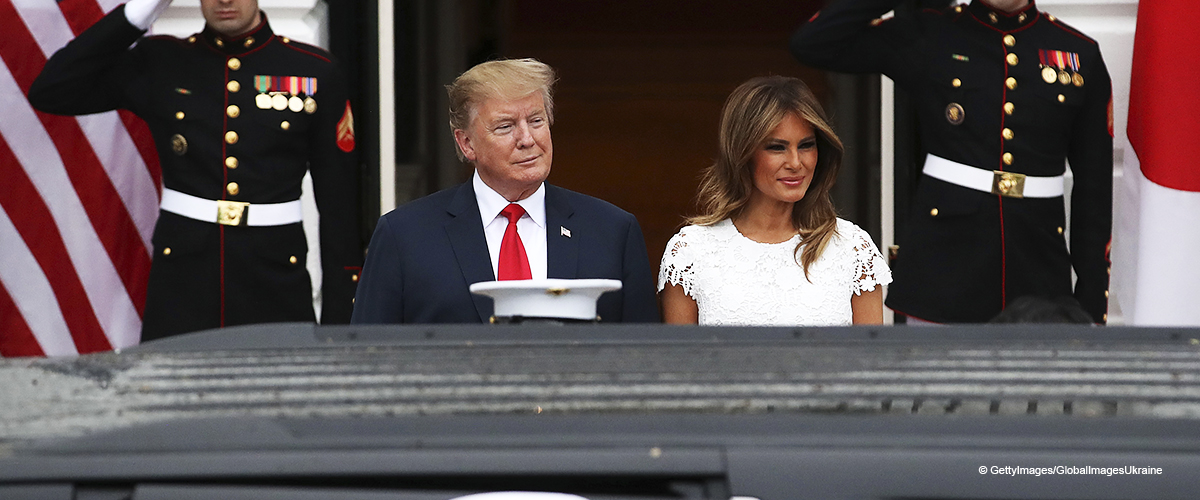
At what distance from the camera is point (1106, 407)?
1.13 meters

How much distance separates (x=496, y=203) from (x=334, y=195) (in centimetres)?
117

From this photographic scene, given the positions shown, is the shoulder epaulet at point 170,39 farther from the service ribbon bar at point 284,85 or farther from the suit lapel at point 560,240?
the suit lapel at point 560,240

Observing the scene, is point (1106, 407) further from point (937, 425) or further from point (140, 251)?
point (140, 251)

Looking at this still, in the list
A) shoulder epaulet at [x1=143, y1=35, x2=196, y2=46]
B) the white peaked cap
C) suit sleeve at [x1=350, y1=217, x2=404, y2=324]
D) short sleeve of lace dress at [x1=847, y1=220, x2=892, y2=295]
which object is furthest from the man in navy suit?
shoulder epaulet at [x1=143, y1=35, x2=196, y2=46]

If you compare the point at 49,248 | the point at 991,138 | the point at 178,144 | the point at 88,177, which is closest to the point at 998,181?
the point at 991,138

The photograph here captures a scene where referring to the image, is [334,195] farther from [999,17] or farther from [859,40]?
[999,17]

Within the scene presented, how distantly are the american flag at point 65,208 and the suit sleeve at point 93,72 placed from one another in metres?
0.31

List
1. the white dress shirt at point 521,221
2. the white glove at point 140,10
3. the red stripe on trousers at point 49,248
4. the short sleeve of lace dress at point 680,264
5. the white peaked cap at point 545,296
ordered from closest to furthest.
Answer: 1. the white peaked cap at point 545,296
2. the white dress shirt at point 521,221
3. the short sleeve of lace dress at point 680,264
4. the white glove at point 140,10
5. the red stripe on trousers at point 49,248

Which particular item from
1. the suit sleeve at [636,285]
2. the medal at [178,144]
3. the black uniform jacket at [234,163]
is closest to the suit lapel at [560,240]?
the suit sleeve at [636,285]

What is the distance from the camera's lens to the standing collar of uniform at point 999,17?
3.76 m

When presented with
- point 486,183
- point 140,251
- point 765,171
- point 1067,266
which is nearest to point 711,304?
point 765,171

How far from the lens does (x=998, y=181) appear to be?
374 centimetres

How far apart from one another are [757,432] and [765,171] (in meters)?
1.90

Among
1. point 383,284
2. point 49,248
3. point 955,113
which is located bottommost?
point 49,248
